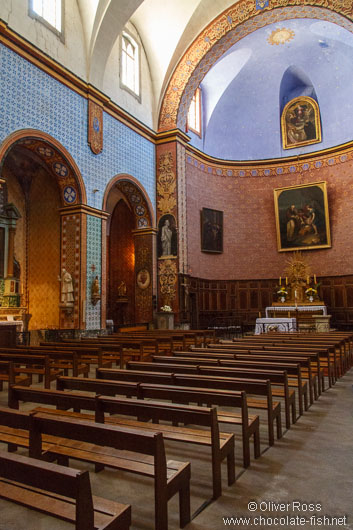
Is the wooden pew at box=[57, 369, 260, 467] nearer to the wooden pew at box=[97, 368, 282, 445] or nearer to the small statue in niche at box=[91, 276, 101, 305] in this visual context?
the wooden pew at box=[97, 368, 282, 445]

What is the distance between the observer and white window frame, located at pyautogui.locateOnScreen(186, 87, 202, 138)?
67.4ft

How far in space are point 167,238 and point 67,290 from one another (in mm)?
A: 5738

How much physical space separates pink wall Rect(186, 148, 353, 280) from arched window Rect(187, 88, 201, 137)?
1.89 meters

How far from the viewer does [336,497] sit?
2785 millimetres

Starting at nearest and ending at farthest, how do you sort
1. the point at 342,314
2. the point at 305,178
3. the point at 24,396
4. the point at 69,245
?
the point at 24,396 < the point at 69,245 < the point at 342,314 < the point at 305,178

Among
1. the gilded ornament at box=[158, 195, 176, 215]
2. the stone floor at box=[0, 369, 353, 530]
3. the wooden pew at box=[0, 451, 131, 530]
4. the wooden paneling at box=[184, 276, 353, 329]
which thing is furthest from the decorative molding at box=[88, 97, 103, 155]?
the wooden pew at box=[0, 451, 131, 530]

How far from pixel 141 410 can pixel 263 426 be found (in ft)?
7.46

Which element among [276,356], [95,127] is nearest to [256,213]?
[95,127]

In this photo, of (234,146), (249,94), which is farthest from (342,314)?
(249,94)

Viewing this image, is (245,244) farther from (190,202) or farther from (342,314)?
(342,314)

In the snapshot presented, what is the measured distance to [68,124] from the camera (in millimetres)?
12914

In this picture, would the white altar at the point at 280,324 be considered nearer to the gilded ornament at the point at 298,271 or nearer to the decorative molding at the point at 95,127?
the gilded ornament at the point at 298,271

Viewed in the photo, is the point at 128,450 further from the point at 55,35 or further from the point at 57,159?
the point at 55,35

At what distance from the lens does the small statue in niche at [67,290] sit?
42.5 feet
